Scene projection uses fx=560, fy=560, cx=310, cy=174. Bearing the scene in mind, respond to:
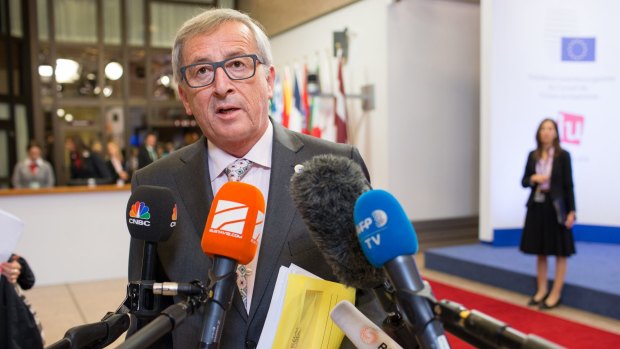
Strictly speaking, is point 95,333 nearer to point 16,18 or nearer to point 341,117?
point 341,117

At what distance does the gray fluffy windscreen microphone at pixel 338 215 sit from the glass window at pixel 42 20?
12.0m

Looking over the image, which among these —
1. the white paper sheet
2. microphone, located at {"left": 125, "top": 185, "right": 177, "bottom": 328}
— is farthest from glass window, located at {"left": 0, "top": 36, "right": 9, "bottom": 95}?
microphone, located at {"left": 125, "top": 185, "right": 177, "bottom": 328}

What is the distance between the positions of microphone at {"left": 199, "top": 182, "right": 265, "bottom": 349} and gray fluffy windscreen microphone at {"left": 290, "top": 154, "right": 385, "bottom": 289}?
9 cm

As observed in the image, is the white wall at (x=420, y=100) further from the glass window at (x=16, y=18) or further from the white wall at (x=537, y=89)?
the glass window at (x=16, y=18)

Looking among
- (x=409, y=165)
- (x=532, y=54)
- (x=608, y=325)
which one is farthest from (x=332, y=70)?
(x=608, y=325)

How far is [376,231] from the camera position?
673 millimetres

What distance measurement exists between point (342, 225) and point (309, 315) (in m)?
0.34

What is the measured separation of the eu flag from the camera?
6133 mm

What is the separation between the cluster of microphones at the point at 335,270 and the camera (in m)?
0.61

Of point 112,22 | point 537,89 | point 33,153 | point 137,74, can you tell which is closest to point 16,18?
point 112,22

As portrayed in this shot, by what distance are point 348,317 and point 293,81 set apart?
7.82 m

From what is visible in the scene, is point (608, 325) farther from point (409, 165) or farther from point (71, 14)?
point (71, 14)

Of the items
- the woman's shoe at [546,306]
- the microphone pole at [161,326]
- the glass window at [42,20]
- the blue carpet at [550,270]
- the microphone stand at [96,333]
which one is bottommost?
the woman's shoe at [546,306]

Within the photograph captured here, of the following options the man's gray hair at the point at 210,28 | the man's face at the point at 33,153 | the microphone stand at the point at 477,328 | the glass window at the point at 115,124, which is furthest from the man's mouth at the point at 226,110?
the glass window at the point at 115,124
